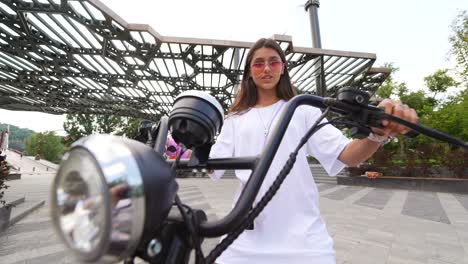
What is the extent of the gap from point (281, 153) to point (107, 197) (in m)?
0.90

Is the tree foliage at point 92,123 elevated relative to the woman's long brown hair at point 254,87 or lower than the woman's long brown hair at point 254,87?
elevated

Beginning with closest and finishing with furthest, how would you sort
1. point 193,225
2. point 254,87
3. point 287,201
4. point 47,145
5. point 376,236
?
point 193,225 → point 287,201 → point 254,87 → point 376,236 → point 47,145

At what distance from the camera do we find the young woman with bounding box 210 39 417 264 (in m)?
0.98

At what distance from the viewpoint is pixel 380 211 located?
642 centimetres

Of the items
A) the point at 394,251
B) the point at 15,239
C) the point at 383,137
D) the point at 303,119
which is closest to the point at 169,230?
the point at 383,137

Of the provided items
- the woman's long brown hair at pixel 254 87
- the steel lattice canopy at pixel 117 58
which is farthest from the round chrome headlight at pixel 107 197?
the steel lattice canopy at pixel 117 58

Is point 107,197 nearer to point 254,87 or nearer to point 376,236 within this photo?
point 254,87

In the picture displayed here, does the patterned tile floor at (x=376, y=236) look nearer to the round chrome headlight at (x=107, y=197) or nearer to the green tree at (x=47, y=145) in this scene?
the round chrome headlight at (x=107, y=197)

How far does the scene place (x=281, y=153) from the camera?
3.89 ft

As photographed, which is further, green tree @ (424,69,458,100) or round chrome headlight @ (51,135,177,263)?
green tree @ (424,69,458,100)

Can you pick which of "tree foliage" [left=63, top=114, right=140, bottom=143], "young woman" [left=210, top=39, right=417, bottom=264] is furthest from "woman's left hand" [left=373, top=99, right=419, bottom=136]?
"tree foliage" [left=63, top=114, right=140, bottom=143]

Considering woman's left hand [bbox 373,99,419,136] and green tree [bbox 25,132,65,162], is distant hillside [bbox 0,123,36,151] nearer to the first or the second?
green tree [bbox 25,132,65,162]

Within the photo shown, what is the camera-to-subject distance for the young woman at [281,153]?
3.21 ft

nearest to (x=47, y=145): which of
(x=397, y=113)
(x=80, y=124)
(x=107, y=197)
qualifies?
(x=80, y=124)
